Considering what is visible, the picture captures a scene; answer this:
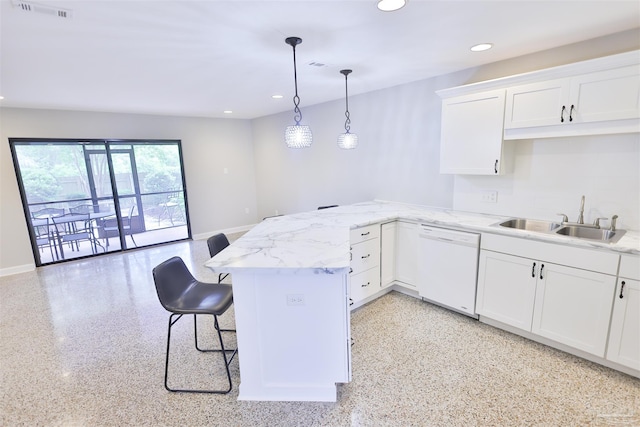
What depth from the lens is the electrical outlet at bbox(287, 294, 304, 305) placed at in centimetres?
184

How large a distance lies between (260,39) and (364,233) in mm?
1894

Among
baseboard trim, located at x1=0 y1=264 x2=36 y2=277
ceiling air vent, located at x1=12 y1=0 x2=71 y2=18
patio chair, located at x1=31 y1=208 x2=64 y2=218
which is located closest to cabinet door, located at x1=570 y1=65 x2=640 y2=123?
ceiling air vent, located at x1=12 y1=0 x2=71 y2=18

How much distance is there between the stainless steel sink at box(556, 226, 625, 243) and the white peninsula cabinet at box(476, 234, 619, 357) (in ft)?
1.29

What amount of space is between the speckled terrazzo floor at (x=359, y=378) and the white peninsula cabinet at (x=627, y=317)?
191 mm

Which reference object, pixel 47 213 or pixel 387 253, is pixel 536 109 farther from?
pixel 47 213

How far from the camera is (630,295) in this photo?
1.95m

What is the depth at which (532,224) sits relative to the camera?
9.34 ft

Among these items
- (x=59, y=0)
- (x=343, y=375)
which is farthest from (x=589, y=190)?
(x=59, y=0)

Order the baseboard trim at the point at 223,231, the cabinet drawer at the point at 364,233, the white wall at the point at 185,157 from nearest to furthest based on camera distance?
the cabinet drawer at the point at 364,233 → the white wall at the point at 185,157 → the baseboard trim at the point at 223,231

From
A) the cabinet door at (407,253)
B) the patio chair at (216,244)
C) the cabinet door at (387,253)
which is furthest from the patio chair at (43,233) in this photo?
the cabinet door at (407,253)

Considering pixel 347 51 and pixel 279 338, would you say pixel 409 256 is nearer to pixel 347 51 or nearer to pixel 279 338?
pixel 279 338

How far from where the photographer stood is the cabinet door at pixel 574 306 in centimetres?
206

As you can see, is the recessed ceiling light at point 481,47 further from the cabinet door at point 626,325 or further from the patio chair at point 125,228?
the patio chair at point 125,228

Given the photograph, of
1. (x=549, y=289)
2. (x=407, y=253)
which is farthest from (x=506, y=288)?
(x=407, y=253)
